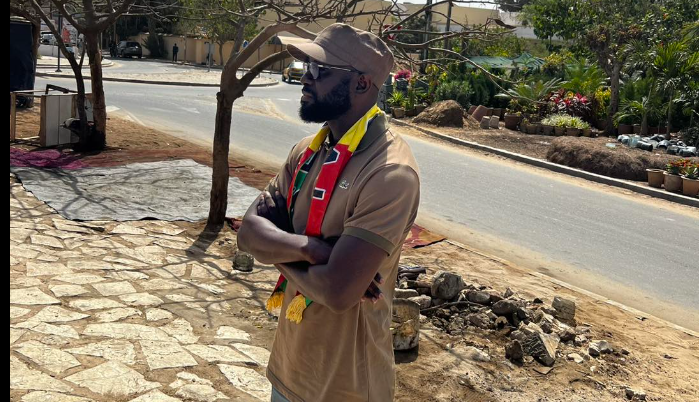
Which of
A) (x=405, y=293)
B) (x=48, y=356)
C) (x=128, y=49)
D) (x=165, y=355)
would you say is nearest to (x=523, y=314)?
(x=405, y=293)

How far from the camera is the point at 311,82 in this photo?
239cm

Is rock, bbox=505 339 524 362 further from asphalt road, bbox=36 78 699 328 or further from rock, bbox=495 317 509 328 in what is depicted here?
asphalt road, bbox=36 78 699 328

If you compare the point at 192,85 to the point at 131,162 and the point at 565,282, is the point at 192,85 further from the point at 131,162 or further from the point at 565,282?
the point at 565,282

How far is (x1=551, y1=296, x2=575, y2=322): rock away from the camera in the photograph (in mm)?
5961

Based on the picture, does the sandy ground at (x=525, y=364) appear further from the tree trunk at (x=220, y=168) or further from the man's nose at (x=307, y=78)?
the man's nose at (x=307, y=78)

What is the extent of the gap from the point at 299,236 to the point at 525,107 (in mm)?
20547

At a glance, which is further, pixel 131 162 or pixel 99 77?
pixel 99 77

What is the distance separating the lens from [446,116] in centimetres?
2069

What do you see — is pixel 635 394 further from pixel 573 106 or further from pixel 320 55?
pixel 573 106

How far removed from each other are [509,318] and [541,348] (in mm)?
662

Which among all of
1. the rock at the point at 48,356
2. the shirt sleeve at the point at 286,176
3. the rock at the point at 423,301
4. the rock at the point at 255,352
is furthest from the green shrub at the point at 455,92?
the shirt sleeve at the point at 286,176

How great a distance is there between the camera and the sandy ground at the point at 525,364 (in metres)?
4.62

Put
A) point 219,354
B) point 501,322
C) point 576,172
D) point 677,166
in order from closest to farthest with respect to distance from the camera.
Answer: point 219,354 → point 501,322 → point 677,166 → point 576,172

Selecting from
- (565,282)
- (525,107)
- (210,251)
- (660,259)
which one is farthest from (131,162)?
(525,107)
